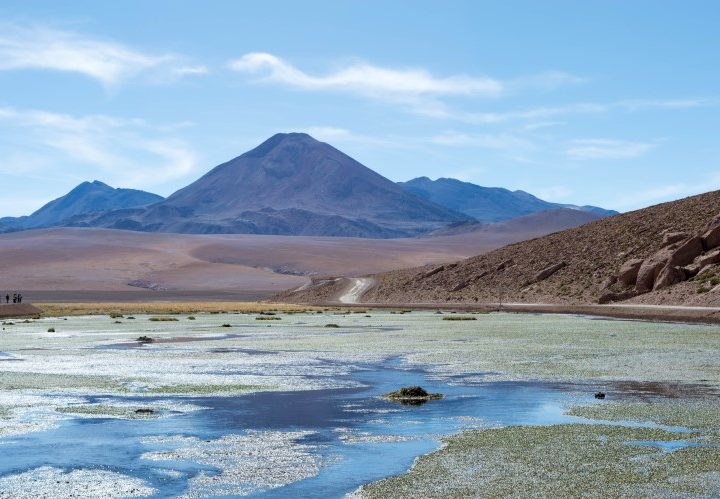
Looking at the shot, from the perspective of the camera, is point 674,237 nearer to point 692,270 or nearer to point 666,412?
point 692,270

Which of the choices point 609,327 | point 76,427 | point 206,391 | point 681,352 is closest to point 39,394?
point 206,391

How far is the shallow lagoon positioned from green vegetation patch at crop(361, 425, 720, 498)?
1.96ft

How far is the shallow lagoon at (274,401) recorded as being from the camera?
1451 cm

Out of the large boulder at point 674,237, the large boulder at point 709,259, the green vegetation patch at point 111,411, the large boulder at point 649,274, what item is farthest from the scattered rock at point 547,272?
the green vegetation patch at point 111,411

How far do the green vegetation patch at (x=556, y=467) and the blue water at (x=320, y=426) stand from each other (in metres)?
0.61

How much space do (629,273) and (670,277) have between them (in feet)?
23.8

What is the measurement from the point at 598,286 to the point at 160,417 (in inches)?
2928

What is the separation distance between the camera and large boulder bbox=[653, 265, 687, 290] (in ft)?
253

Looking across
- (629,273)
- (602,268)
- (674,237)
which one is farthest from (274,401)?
(602,268)

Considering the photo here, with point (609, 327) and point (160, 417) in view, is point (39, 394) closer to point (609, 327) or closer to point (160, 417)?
point (160, 417)

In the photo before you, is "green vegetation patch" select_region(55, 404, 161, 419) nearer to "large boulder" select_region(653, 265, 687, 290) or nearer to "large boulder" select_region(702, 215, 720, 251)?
"large boulder" select_region(653, 265, 687, 290)

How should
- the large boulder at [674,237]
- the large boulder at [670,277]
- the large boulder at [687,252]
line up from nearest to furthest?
the large boulder at [670,277]
the large boulder at [687,252]
the large boulder at [674,237]

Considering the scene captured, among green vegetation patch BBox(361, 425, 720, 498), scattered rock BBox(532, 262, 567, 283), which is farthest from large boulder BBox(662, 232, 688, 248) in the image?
green vegetation patch BBox(361, 425, 720, 498)

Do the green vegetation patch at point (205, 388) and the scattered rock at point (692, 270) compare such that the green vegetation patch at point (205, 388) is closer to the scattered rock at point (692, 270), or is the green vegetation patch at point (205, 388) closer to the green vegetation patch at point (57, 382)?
the green vegetation patch at point (57, 382)
